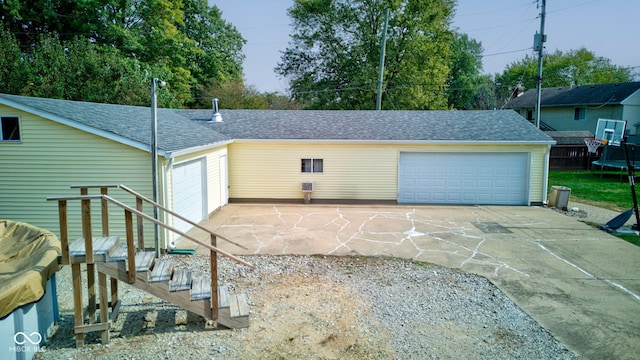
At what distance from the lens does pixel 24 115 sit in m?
9.80

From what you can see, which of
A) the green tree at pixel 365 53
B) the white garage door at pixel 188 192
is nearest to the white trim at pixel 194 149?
the white garage door at pixel 188 192

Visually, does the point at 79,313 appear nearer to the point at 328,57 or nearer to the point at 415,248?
the point at 415,248

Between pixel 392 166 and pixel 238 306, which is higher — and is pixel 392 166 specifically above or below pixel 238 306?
above

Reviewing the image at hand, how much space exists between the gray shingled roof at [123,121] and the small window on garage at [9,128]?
562 millimetres

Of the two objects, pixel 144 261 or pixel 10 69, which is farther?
pixel 10 69

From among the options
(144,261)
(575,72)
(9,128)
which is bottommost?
(144,261)

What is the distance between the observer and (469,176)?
15.9 m

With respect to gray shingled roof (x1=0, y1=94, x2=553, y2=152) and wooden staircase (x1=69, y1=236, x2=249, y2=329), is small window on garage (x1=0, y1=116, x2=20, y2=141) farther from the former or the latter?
wooden staircase (x1=69, y1=236, x2=249, y2=329)

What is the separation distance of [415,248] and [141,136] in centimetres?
717

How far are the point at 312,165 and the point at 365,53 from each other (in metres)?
18.5

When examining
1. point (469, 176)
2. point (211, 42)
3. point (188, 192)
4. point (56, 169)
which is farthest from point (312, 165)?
point (211, 42)

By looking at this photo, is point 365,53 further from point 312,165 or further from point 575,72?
point 575,72

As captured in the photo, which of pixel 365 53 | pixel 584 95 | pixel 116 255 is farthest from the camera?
pixel 584 95

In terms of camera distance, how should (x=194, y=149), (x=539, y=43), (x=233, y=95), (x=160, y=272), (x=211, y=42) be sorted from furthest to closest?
1. (x=211, y=42)
2. (x=233, y=95)
3. (x=539, y=43)
4. (x=194, y=149)
5. (x=160, y=272)
